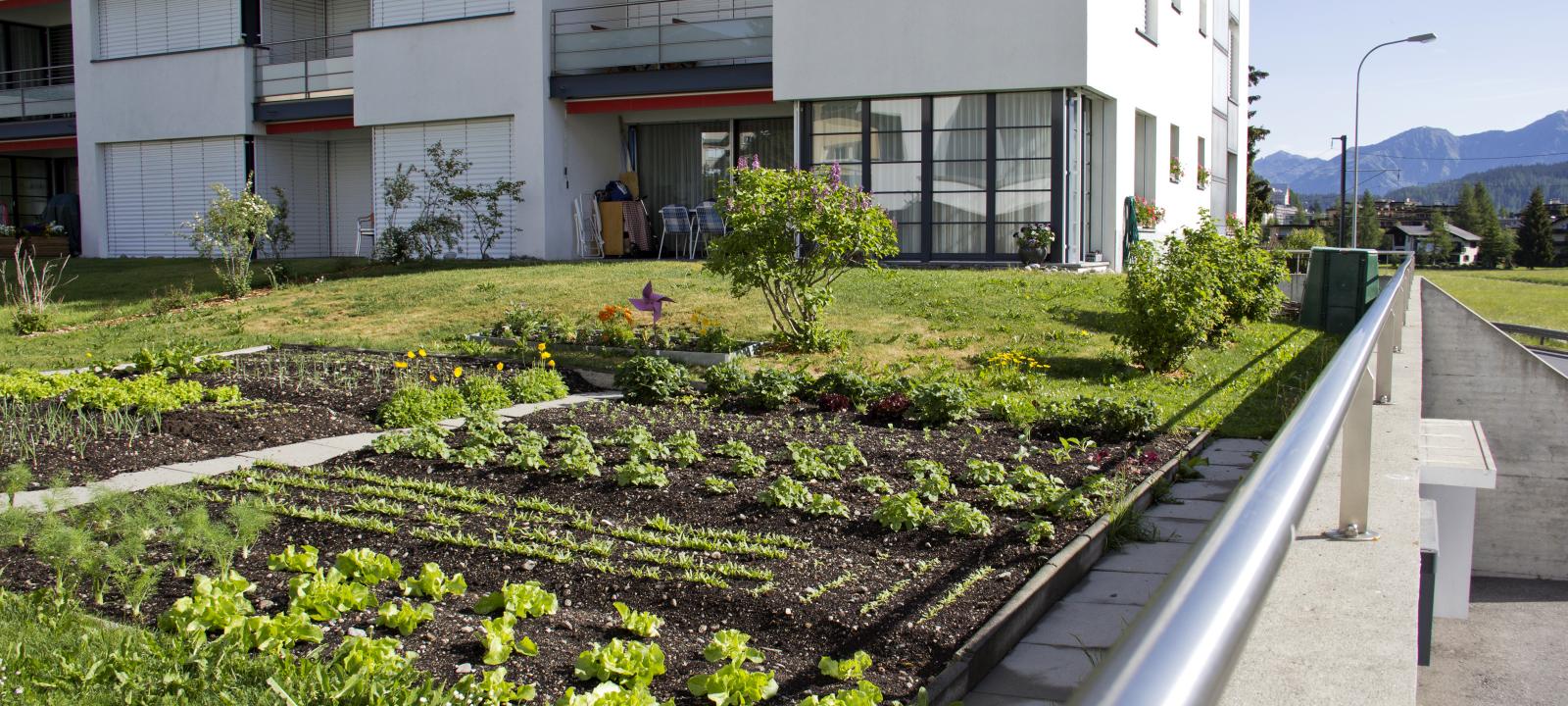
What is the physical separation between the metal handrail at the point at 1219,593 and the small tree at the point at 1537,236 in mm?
74742

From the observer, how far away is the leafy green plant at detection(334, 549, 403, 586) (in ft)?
15.2

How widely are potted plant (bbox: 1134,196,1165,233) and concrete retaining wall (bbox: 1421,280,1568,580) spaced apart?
10234 mm

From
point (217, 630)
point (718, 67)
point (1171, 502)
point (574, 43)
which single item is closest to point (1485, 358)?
point (1171, 502)

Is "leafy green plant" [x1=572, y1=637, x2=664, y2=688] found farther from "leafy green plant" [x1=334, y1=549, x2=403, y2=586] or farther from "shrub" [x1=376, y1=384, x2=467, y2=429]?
"shrub" [x1=376, y1=384, x2=467, y2=429]

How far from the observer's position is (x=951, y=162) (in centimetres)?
1817

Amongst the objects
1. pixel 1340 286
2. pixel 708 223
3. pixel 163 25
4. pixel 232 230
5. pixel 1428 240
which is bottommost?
pixel 1340 286

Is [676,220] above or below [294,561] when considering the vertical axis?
above

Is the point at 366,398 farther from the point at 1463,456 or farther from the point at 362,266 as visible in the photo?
the point at 362,266

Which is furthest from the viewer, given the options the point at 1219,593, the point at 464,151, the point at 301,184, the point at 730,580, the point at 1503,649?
the point at 301,184

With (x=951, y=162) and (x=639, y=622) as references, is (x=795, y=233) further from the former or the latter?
(x=639, y=622)

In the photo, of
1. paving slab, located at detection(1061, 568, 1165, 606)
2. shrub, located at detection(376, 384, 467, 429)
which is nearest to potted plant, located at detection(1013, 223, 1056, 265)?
shrub, located at detection(376, 384, 467, 429)

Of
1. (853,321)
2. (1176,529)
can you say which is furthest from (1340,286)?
(1176,529)

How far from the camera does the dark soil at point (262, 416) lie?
23.2ft

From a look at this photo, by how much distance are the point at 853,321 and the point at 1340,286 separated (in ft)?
19.4
